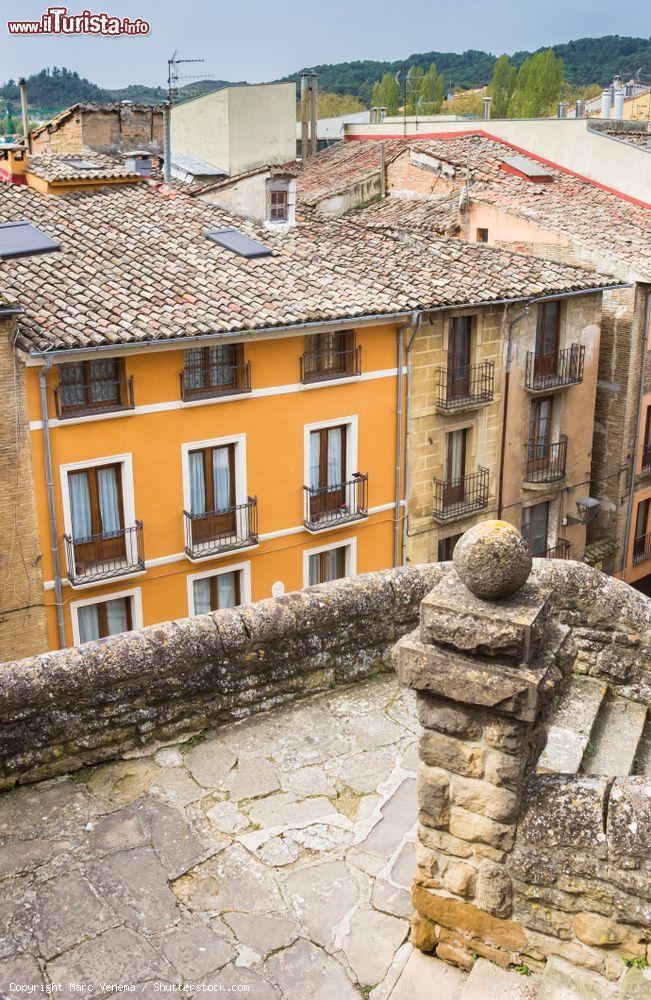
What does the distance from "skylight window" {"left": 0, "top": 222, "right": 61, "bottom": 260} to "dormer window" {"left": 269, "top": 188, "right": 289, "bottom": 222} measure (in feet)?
21.1

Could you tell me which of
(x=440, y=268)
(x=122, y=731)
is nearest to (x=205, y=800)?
(x=122, y=731)

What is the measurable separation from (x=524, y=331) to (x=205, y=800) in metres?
20.1

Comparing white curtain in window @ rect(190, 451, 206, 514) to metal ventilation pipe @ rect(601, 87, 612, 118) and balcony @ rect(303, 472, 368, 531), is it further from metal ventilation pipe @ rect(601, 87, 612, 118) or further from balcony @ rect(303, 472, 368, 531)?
metal ventilation pipe @ rect(601, 87, 612, 118)

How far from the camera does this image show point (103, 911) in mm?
5641

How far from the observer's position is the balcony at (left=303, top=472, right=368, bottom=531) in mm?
21750

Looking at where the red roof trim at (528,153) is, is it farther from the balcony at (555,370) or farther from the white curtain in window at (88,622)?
the white curtain in window at (88,622)

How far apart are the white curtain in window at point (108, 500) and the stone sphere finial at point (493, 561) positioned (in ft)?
48.7

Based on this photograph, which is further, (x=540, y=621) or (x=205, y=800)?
(x=205, y=800)

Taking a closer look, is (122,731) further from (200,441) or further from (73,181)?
(73,181)

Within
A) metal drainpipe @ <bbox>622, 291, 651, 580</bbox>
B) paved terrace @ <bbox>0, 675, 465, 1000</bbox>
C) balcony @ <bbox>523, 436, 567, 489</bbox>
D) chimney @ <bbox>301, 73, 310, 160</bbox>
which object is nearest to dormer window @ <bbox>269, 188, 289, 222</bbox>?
balcony @ <bbox>523, 436, 567, 489</bbox>

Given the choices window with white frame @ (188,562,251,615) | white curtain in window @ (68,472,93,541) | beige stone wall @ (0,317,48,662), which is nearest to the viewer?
beige stone wall @ (0,317,48,662)

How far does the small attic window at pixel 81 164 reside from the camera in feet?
77.2

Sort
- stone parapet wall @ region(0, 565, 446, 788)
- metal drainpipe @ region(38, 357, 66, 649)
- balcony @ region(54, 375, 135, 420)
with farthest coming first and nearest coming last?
balcony @ region(54, 375, 135, 420)
metal drainpipe @ region(38, 357, 66, 649)
stone parapet wall @ region(0, 565, 446, 788)

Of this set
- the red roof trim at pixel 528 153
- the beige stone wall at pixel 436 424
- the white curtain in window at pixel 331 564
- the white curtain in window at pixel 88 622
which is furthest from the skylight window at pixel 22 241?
the red roof trim at pixel 528 153
